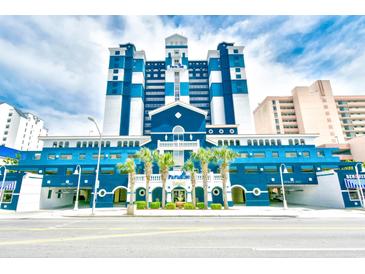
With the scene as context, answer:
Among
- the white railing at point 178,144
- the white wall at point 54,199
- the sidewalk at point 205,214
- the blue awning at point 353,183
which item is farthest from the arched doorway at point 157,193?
the blue awning at point 353,183

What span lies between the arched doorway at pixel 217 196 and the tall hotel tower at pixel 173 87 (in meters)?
36.1

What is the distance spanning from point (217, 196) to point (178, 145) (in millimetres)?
11840

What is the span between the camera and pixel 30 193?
29.6 meters

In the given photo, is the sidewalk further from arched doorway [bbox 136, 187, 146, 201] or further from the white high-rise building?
the white high-rise building

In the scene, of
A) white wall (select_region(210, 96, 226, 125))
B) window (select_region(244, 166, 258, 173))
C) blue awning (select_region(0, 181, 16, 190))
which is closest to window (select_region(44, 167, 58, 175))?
blue awning (select_region(0, 181, 16, 190))

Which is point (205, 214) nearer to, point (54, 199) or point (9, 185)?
point (9, 185)

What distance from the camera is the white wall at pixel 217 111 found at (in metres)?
67.9

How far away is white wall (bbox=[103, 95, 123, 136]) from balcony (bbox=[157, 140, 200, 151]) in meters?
32.9

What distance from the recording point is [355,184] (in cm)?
2838

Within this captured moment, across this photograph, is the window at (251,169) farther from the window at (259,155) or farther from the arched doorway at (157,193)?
the arched doorway at (157,193)

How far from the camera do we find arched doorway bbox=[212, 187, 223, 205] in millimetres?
31625

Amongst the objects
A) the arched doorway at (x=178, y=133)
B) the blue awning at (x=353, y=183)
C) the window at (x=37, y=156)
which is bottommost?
the blue awning at (x=353, y=183)

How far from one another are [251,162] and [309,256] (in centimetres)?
3581
